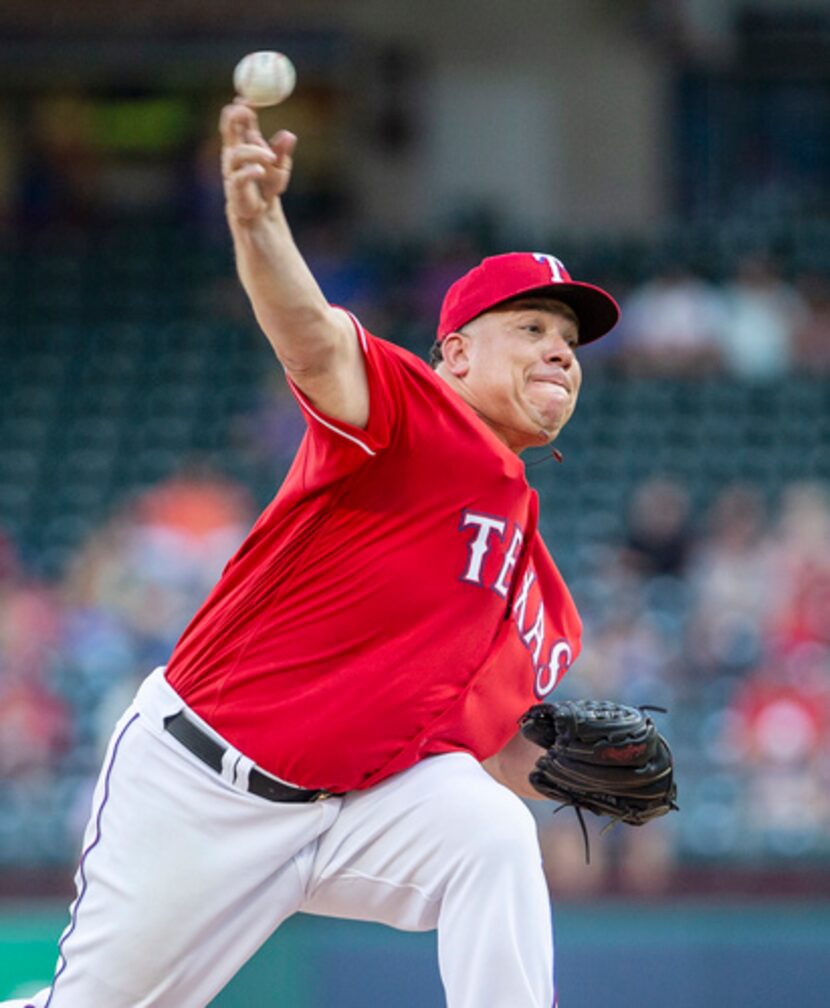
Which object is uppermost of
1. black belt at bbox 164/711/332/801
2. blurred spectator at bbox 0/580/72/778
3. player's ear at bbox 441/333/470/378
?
player's ear at bbox 441/333/470/378

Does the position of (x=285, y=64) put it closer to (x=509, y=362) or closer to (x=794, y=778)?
(x=509, y=362)

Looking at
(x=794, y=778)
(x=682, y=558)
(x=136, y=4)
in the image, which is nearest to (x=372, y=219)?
(x=136, y=4)

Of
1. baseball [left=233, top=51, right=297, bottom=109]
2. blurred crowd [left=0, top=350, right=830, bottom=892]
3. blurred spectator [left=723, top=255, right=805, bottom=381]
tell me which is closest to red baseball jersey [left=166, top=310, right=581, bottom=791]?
baseball [left=233, top=51, right=297, bottom=109]

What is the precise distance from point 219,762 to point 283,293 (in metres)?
0.90

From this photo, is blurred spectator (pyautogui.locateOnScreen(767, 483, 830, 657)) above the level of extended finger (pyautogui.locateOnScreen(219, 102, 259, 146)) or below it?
below

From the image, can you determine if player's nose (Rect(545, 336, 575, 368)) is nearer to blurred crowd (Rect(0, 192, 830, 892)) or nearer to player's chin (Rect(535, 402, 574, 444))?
player's chin (Rect(535, 402, 574, 444))

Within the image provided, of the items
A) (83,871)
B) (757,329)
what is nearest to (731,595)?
(757,329)

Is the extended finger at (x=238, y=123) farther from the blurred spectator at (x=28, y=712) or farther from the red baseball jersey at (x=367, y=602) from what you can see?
the blurred spectator at (x=28, y=712)

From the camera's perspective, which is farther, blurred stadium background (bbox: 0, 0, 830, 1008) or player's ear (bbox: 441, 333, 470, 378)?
blurred stadium background (bbox: 0, 0, 830, 1008)

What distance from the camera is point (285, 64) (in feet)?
9.03

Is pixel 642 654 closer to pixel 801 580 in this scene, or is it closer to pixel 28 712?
pixel 801 580

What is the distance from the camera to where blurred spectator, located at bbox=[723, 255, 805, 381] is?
10.8 m

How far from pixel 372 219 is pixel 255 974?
889 cm

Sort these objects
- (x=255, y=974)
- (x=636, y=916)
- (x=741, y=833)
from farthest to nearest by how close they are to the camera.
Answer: (x=741, y=833), (x=636, y=916), (x=255, y=974)
